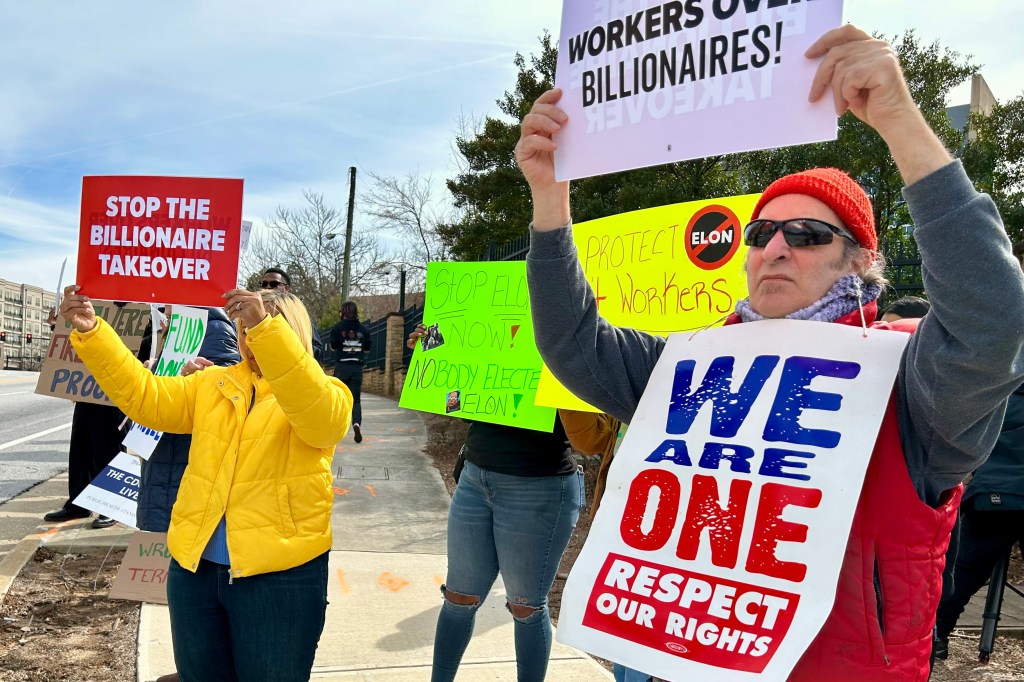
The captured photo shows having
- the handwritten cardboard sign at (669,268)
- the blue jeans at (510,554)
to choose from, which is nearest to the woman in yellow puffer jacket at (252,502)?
the blue jeans at (510,554)

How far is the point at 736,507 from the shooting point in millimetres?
1459

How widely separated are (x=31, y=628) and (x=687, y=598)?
404 centimetres

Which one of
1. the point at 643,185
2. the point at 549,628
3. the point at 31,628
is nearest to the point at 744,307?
the point at 549,628

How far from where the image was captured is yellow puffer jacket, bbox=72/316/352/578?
2.40 metres

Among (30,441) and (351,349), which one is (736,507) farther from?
(30,441)

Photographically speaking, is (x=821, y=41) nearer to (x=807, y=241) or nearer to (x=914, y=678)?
(x=807, y=241)

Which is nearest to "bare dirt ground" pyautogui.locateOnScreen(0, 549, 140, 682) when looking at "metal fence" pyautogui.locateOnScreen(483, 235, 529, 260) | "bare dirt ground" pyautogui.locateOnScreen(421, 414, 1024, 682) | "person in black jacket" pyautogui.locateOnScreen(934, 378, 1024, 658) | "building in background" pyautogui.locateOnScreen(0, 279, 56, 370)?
"bare dirt ground" pyautogui.locateOnScreen(421, 414, 1024, 682)

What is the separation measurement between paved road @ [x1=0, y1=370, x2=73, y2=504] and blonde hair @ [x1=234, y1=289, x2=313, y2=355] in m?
6.07

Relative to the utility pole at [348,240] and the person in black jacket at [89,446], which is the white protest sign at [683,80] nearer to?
the person in black jacket at [89,446]

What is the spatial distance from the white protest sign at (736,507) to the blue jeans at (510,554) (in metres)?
1.40

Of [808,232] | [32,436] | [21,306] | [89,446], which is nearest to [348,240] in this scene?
[32,436]

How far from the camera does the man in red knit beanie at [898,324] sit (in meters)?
1.21

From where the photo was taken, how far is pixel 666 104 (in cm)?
164

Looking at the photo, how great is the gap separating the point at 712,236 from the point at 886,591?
1.98 m
